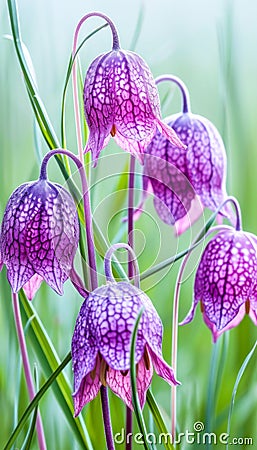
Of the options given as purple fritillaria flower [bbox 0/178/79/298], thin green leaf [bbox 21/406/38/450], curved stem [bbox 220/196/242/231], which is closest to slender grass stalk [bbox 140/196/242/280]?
curved stem [bbox 220/196/242/231]

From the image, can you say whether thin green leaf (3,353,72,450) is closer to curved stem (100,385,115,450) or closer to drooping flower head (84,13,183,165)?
curved stem (100,385,115,450)

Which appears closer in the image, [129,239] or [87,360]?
[87,360]

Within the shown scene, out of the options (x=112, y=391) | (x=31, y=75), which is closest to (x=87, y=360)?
(x=112, y=391)

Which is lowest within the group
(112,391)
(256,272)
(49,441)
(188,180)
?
(49,441)

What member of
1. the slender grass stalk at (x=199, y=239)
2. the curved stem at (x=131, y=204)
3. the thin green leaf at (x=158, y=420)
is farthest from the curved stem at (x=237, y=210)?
the thin green leaf at (x=158, y=420)

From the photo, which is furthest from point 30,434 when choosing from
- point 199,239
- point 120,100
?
point 120,100

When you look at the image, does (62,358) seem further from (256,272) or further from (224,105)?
(224,105)

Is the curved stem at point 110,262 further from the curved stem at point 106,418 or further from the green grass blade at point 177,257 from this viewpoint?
the curved stem at point 106,418

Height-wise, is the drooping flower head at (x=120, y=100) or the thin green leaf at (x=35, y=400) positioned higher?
the drooping flower head at (x=120, y=100)
